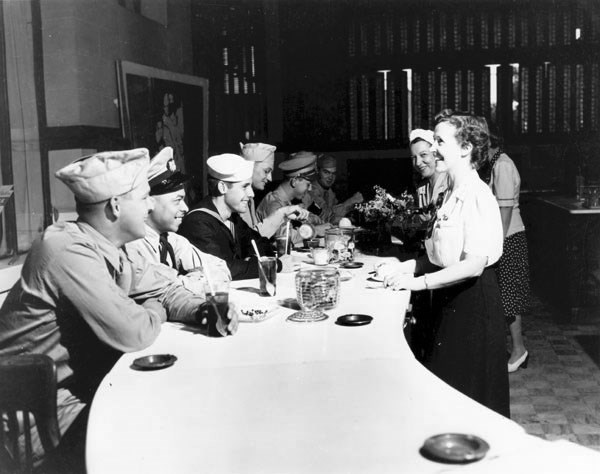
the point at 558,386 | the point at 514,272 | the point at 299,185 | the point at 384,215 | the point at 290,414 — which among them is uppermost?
the point at 299,185

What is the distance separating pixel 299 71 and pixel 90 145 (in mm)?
3581

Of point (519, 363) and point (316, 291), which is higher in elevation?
point (316, 291)

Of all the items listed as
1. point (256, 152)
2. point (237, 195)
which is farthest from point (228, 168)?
point (256, 152)

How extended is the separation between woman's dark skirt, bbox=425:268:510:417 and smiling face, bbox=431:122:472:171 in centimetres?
43

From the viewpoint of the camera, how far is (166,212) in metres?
3.02

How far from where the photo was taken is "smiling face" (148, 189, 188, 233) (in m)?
3.02

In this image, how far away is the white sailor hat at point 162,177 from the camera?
302cm

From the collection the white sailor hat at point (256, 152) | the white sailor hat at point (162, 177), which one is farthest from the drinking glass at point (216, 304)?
the white sailor hat at point (256, 152)

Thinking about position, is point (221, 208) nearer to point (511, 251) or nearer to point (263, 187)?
point (263, 187)

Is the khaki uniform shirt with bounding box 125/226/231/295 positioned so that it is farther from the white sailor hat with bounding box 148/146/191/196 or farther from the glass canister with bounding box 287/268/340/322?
the glass canister with bounding box 287/268/340/322

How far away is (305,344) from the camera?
192cm

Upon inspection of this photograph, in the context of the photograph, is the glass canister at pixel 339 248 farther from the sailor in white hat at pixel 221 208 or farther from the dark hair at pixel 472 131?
the dark hair at pixel 472 131

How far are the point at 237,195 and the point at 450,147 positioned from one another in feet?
4.39

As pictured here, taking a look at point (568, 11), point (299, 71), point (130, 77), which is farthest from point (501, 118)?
point (130, 77)
